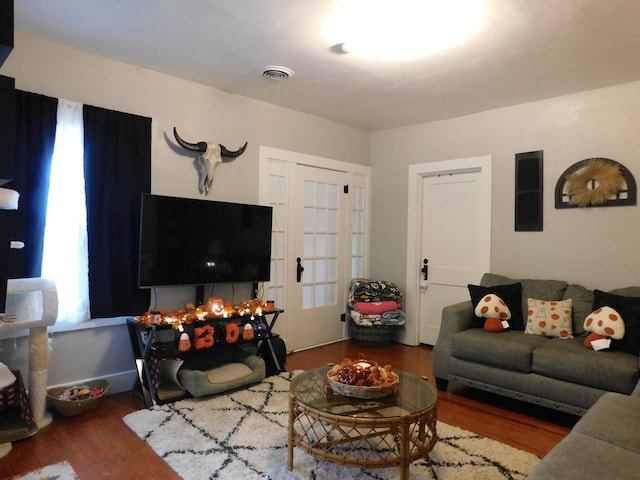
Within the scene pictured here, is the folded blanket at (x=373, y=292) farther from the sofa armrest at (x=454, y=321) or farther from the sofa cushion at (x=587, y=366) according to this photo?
the sofa cushion at (x=587, y=366)

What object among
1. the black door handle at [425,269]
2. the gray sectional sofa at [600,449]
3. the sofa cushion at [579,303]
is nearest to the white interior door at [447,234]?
the black door handle at [425,269]

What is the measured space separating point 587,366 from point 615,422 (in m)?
1.03

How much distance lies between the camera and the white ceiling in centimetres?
249

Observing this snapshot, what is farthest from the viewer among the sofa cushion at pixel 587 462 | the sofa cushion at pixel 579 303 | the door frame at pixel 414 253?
the door frame at pixel 414 253

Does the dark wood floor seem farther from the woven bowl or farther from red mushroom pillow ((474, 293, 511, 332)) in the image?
the woven bowl

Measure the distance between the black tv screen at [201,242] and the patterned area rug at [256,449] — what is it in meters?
1.00

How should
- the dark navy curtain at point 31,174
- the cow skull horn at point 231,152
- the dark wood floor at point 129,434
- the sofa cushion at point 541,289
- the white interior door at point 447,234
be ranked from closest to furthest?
1. the dark wood floor at point 129,434
2. the dark navy curtain at point 31,174
3. the sofa cushion at point 541,289
4. the cow skull horn at point 231,152
5. the white interior door at point 447,234

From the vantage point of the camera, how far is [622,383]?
8.84 ft

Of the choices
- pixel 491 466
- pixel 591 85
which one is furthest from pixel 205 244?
pixel 591 85

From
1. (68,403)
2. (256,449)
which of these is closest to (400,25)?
(256,449)


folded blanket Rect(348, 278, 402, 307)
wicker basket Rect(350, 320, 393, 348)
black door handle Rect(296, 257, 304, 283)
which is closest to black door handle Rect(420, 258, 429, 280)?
folded blanket Rect(348, 278, 402, 307)

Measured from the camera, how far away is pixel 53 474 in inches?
86.4

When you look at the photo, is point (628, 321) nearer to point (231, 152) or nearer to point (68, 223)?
point (231, 152)

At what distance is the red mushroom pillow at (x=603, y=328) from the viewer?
296 cm
